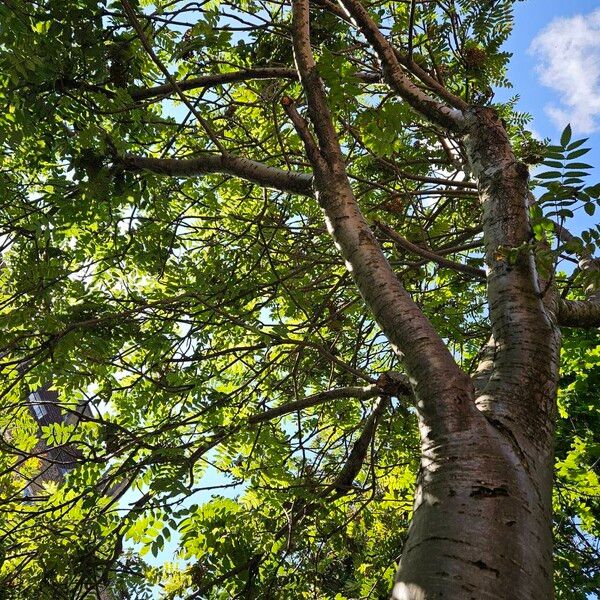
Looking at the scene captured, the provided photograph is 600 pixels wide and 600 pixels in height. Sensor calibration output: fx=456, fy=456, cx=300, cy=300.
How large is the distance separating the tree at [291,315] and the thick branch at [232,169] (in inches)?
0.7

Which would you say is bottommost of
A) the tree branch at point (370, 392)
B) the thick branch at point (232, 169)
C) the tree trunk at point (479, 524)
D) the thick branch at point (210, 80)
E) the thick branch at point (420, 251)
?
the tree trunk at point (479, 524)

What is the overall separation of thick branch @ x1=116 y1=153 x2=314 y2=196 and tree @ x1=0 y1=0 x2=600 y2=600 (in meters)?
0.02

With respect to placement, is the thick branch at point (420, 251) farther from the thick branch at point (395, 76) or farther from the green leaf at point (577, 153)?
the thick branch at point (395, 76)

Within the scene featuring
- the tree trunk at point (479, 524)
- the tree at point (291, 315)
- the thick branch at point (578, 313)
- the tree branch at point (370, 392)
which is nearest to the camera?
the tree trunk at point (479, 524)

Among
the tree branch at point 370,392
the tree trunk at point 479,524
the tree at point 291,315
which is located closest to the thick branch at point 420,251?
the tree at point 291,315

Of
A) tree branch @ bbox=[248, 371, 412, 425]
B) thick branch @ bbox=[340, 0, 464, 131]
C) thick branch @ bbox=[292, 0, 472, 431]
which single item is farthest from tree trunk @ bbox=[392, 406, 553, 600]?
thick branch @ bbox=[340, 0, 464, 131]

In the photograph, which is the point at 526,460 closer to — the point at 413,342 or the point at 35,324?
the point at 413,342

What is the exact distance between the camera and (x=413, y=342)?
5.09ft

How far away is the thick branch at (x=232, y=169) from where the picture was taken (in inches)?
99.6

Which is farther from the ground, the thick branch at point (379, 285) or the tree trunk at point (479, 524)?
the thick branch at point (379, 285)

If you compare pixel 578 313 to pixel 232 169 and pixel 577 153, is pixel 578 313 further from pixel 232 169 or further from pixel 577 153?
pixel 232 169

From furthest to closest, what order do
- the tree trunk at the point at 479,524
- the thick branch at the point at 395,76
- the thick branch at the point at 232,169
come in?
1. the thick branch at the point at 395,76
2. the thick branch at the point at 232,169
3. the tree trunk at the point at 479,524

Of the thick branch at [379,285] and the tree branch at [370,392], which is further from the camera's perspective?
the tree branch at [370,392]

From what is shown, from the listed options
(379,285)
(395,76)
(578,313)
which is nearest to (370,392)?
(379,285)
